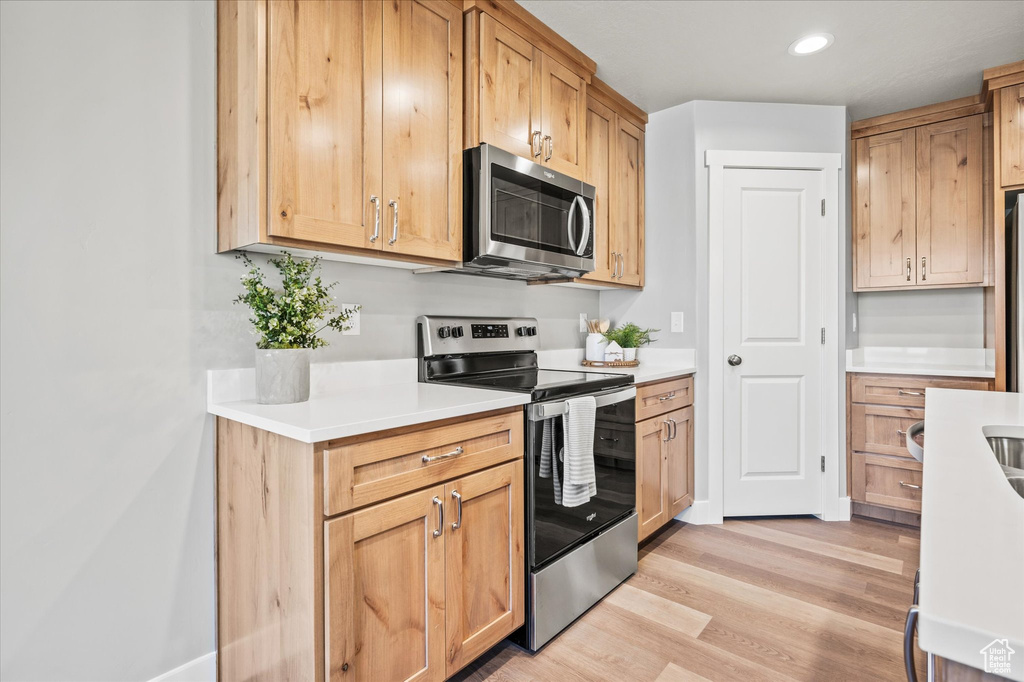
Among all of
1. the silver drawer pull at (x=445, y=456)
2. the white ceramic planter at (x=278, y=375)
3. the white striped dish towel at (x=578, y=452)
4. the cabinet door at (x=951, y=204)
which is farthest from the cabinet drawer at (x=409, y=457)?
the cabinet door at (x=951, y=204)

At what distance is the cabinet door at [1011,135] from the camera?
8.71ft

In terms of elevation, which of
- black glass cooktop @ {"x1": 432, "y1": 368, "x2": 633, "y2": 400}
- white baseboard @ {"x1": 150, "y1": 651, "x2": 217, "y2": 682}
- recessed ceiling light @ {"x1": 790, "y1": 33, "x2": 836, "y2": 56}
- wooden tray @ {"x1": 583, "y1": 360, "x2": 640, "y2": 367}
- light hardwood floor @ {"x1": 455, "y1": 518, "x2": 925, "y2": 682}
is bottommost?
light hardwood floor @ {"x1": 455, "y1": 518, "x2": 925, "y2": 682}

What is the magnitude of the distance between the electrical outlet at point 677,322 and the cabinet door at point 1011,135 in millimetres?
1699

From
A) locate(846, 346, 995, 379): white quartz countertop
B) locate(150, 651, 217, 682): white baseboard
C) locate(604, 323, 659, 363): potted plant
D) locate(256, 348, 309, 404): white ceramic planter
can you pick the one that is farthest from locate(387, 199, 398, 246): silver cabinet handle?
locate(846, 346, 995, 379): white quartz countertop

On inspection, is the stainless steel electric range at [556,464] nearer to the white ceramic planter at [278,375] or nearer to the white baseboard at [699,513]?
the white ceramic planter at [278,375]

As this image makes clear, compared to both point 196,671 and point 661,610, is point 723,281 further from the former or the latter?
point 196,671

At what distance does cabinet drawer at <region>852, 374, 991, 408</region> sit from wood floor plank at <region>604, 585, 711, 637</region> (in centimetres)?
186

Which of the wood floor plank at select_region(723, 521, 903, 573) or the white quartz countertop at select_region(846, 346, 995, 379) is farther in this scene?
the white quartz countertop at select_region(846, 346, 995, 379)

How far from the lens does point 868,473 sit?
3117 millimetres

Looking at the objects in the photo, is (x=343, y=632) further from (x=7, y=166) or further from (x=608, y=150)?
(x=608, y=150)

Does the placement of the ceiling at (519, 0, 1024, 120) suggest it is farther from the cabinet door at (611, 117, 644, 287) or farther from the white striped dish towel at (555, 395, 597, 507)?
the white striped dish towel at (555, 395, 597, 507)

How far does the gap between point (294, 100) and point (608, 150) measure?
75.2 inches

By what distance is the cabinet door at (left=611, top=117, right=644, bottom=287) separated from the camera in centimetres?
304

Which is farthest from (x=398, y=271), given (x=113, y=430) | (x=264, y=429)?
(x=113, y=430)
